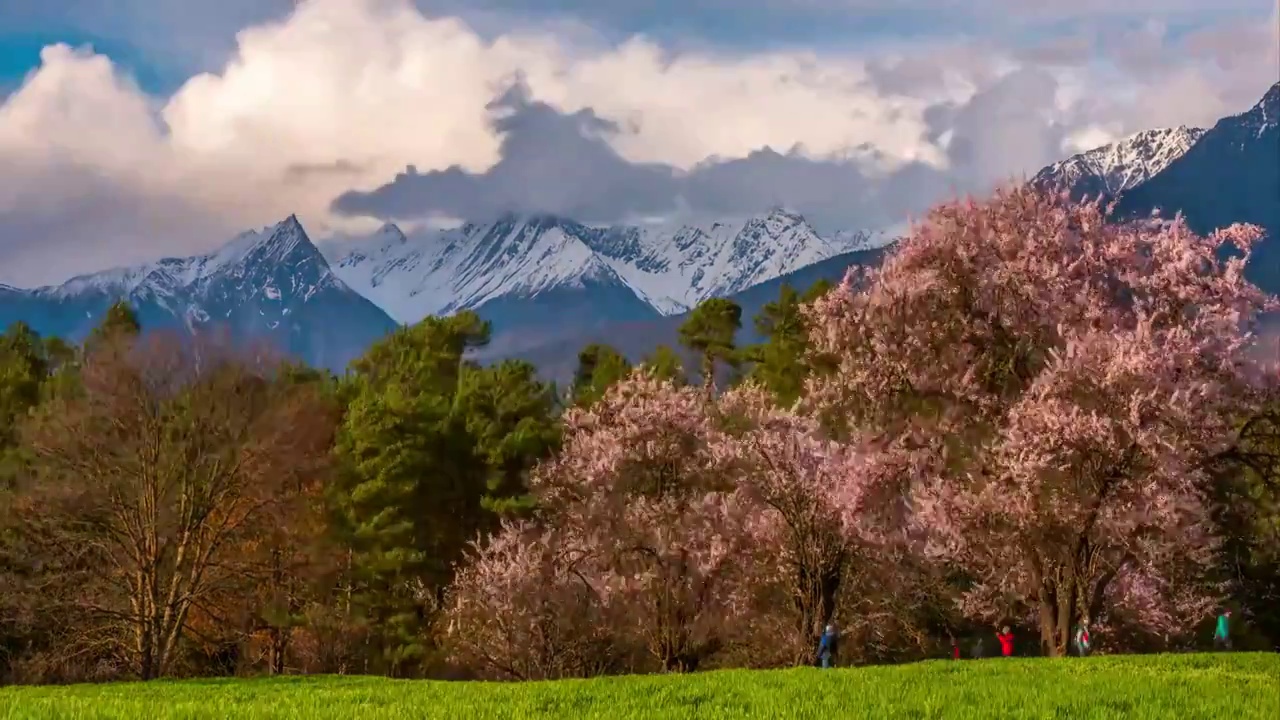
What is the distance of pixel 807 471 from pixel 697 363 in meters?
56.7

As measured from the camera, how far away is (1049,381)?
1197 inches

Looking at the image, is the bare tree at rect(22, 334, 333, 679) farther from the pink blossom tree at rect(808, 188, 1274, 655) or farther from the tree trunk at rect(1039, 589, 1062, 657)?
the tree trunk at rect(1039, 589, 1062, 657)

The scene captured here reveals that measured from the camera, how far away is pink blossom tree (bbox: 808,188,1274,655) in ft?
98.5

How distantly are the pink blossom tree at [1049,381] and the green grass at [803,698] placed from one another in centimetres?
709

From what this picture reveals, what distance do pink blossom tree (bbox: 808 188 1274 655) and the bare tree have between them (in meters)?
21.9

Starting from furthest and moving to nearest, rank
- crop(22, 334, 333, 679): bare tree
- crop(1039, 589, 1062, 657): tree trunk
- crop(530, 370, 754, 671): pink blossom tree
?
crop(22, 334, 333, 679): bare tree, crop(530, 370, 754, 671): pink blossom tree, crop(1039, 589, 1062, 657): tree trunk

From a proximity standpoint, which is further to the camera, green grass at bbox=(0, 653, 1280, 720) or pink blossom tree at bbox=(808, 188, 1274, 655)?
pink blossom tree at bbox=(808, 188, 1274, 655)

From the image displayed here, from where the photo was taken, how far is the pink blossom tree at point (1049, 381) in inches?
1182

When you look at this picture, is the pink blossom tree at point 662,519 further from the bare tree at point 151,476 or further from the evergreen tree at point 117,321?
the evergreen tree at point 117,321

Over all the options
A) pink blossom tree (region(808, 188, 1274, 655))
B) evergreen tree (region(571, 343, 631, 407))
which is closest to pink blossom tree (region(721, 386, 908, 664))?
pink blossom tree (region(808, 188, 1274, 655))

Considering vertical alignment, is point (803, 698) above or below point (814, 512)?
below

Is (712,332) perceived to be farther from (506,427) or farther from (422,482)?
(422,482)

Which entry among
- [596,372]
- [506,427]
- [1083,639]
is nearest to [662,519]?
[1083,639]

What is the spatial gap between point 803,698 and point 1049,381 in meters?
15.7
